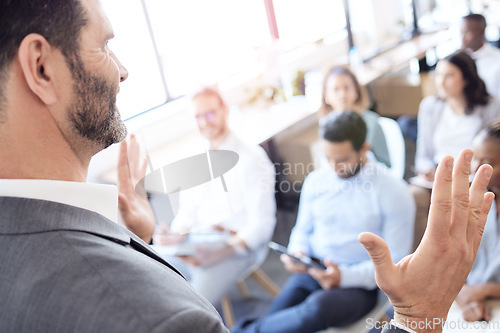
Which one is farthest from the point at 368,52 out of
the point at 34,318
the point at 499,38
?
the point at 34,318

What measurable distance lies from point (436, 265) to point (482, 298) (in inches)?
26.5

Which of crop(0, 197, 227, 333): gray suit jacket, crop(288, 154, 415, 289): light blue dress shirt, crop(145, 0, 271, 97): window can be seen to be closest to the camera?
crop(0, 197, 227, 333): gray suit jacket

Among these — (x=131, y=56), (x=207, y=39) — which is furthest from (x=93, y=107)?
(x=207, y=39)

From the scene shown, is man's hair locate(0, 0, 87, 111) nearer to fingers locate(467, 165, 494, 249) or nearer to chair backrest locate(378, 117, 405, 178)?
fingers locate(467, 165, 494, 249)

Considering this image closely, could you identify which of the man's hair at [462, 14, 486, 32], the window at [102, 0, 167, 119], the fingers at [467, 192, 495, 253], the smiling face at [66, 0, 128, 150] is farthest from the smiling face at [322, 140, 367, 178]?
the smiling face at [66, 0, 128, 150]

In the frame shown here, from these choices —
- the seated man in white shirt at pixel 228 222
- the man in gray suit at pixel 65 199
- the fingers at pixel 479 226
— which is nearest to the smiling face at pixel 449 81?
the seated man in white shirt at pixel 228 222

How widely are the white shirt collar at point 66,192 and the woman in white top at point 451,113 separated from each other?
1.00 meters

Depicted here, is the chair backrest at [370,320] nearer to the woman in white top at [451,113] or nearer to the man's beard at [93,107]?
the woman in white top at [451,113]

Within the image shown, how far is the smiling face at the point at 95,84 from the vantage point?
0.43m

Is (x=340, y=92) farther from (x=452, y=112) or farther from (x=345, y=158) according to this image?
(x=345, y=158)

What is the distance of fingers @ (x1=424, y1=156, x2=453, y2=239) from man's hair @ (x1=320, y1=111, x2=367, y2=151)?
869 mm

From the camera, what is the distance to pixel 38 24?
0.39m

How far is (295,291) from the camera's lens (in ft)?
4.48

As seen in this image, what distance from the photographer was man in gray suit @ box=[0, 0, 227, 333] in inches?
13.8
